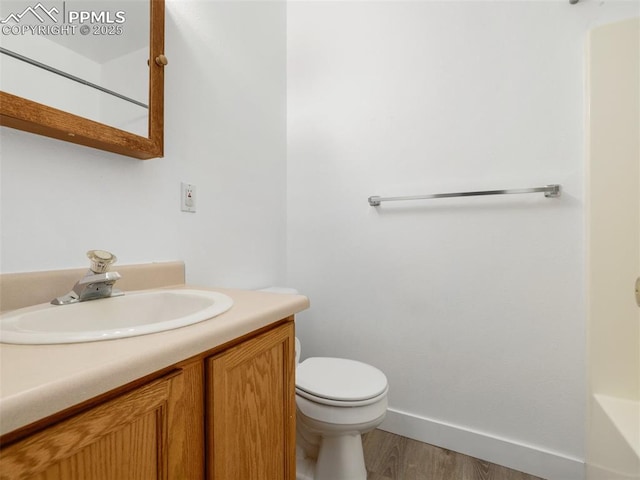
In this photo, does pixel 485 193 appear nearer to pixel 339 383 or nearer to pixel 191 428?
pixel 339 383

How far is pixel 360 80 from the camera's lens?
162cm

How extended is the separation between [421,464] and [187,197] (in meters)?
1.47

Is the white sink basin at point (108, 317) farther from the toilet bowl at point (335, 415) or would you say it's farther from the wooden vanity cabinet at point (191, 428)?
the toilet bowl at point (335, 415)

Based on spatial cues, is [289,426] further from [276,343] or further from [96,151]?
[96,151]

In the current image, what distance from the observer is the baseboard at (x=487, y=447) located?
121cm

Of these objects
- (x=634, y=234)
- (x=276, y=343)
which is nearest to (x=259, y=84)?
(x=276, y=343)

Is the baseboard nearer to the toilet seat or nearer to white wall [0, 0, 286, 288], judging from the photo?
the toilet seat

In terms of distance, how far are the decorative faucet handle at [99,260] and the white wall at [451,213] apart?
1098 millimetres

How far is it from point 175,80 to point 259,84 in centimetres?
56

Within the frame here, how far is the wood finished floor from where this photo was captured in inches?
49.0

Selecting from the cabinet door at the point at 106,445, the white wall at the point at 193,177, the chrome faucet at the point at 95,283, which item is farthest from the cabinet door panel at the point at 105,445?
the white wall at the point at 193,177

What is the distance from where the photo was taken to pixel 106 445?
1.34 feet

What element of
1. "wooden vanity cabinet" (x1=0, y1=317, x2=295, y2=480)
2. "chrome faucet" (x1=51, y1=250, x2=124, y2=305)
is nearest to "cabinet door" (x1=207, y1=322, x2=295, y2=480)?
"wooden vanity cabinet" (x1=0, y1=317, x2=295, y2=480)

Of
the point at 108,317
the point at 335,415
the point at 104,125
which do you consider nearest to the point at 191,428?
the point at 108,317
